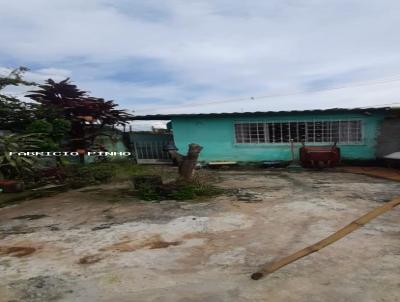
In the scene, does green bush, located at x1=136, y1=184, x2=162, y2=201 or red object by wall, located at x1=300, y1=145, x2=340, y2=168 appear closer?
green bush, located at x1=136, y1=184, x2=162, y2=201

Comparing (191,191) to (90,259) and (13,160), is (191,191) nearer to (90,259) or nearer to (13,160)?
(90,259)

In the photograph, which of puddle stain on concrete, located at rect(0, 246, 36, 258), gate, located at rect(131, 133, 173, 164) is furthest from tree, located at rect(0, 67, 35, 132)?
puddle stain on concrete, located at rect(0, 246, 36, 258)

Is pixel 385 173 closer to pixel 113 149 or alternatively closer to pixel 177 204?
pixel 177 204

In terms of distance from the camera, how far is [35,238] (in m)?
5.95

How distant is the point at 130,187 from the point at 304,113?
322 inches

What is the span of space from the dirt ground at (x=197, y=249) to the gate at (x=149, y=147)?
8144 millimetres

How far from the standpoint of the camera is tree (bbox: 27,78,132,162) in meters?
15.0

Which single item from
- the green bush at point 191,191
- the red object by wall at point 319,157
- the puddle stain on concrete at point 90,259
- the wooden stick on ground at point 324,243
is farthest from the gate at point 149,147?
the puddle stain on concrete at point 90,259

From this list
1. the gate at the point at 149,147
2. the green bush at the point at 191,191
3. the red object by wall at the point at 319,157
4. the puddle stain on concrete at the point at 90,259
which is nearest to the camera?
the puddle stain on concrete at the point at 90,259

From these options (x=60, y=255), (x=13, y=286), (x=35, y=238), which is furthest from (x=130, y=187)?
(x=13, y=286)

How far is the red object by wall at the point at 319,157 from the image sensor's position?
45.2ft

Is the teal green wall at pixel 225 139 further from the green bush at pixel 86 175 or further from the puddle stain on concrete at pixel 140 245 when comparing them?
the puddle stain on concrete at pixel 140 245

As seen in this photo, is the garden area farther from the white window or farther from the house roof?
the white window

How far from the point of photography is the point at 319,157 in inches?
543
